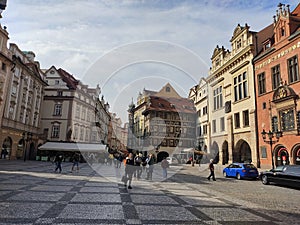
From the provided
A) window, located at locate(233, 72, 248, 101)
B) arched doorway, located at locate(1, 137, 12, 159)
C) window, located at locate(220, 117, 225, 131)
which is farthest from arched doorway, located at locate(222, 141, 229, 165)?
arched doorway, located at locate(1, 137, 12, 159)

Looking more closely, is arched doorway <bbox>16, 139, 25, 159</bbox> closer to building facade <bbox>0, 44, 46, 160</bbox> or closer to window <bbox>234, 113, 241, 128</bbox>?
building facade <bbox>0, 44, 46, 160</bbox>

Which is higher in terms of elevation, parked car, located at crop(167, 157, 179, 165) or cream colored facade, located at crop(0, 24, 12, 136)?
cream colored facade, located at crop(0, 24, 12, 136)

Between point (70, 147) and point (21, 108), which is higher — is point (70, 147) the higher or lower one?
the lower one

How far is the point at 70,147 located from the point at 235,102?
89.4ft

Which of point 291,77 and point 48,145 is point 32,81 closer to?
point 48,145

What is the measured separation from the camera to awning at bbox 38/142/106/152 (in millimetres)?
39125

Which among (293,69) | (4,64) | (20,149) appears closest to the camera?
(293,69)

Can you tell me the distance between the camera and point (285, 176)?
50.7 feet

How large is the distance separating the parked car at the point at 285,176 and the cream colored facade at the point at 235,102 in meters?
10.7

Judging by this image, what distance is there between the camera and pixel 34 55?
147 ft

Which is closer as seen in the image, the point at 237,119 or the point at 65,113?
the point at 237,119

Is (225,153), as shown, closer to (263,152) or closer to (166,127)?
(263,152)

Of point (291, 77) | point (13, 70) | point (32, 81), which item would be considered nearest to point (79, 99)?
point (32, 81)

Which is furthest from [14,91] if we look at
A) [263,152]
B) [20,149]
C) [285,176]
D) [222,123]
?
[285,176]
